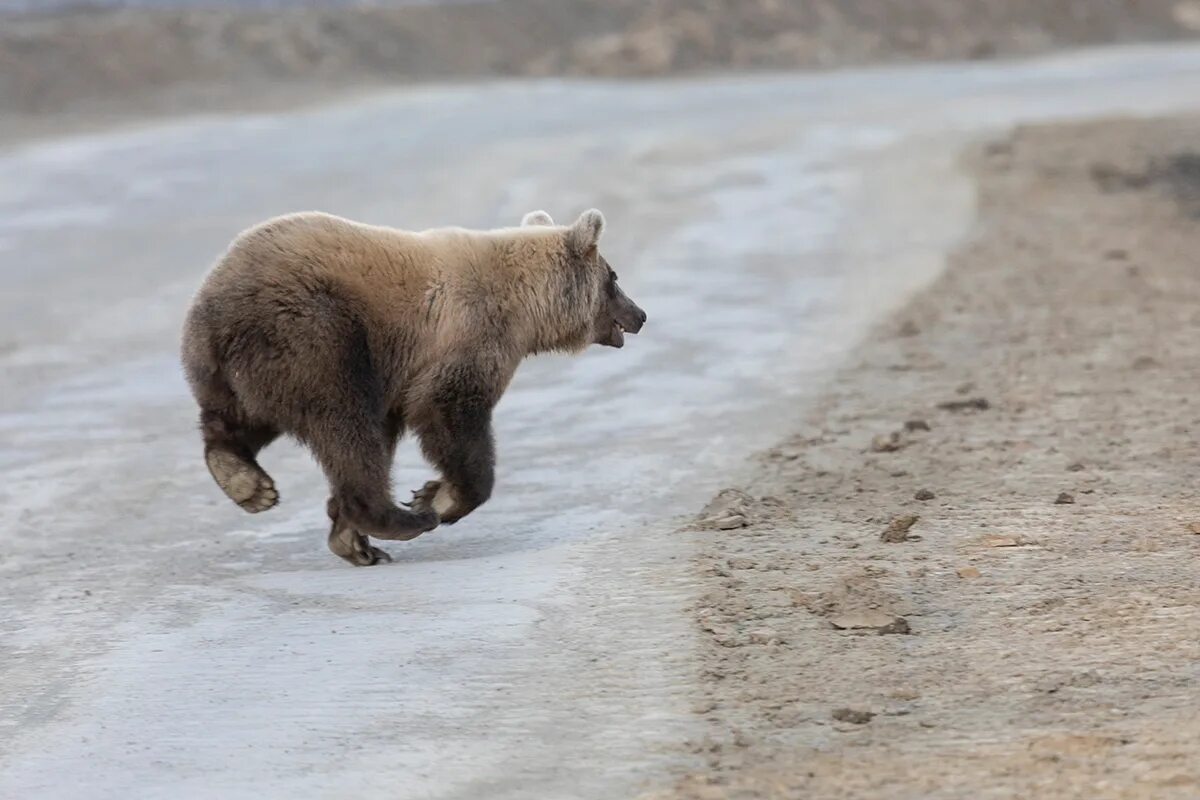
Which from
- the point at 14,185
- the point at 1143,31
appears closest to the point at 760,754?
the point at 14,185

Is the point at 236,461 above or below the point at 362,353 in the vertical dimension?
below

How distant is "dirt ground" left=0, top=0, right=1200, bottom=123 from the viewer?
27.9m

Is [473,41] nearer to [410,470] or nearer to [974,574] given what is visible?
[410,470]

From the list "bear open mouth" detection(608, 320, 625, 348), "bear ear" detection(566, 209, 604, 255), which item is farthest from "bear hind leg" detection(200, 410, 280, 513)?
"bear open mouth" detection(608, 320, 625, 348)

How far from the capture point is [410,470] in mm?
Answer: 10156

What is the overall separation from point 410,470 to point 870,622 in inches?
165

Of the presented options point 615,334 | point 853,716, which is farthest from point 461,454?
point 853,716

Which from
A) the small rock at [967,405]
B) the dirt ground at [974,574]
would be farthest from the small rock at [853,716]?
the small rock at [967,405]

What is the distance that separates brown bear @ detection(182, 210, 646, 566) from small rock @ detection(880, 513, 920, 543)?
5.59ft

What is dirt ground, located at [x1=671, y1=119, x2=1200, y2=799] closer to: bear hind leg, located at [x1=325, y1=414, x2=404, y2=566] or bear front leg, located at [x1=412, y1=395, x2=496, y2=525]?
bear front leg, located at [x1=412, y1=395, x2=496, y2=525]

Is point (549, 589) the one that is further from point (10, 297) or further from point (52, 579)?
point (10, 297)

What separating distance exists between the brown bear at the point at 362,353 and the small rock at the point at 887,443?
209 centimetres

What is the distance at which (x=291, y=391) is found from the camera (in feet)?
24.4

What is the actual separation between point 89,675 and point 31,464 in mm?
3871
